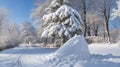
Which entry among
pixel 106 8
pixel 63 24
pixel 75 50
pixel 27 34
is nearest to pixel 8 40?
pixel 63 24

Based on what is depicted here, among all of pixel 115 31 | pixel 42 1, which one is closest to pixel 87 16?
pixel 42 1

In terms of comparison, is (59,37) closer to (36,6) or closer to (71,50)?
(71,50)

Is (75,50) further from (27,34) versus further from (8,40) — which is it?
(27,34)

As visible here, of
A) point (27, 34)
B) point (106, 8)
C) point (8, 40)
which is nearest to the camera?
point (8, 40)

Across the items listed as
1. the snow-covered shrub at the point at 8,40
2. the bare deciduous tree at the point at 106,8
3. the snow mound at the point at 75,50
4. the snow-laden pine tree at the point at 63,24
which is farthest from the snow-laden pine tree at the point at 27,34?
the snow mound at the point at 75,50

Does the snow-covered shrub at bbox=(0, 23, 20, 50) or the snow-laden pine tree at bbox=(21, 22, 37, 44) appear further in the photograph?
the snow-laden pine tree at bbox=(21, 22, 37, 44)

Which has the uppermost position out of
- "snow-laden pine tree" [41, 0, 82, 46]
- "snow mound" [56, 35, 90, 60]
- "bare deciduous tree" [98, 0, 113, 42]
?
"bare deciduous tree" [98, 0, 113, 42]

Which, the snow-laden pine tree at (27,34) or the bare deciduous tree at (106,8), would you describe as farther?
the snow-laden pine tree at (27,34)

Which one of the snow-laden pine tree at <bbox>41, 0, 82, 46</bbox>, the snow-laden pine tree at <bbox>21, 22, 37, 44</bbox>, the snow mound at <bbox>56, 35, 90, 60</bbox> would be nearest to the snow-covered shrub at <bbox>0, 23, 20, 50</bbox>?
the snow-laden pine tree at <bbox>41, 0, 82, 46</bbox>

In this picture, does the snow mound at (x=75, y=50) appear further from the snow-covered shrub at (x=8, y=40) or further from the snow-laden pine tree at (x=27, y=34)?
the snow-laden pine tree at (x=27, y=34)

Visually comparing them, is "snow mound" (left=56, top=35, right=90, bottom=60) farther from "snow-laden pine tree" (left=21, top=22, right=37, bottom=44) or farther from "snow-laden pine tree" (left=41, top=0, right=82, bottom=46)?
"snow-laden pine tree" (left=21, top=22, right=37, bottom=44)

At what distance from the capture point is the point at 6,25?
6334 cm

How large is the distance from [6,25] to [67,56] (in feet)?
177

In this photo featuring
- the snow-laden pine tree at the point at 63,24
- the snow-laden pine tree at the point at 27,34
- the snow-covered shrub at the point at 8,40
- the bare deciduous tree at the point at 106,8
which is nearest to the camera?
the snow-laden pine tree at the point at 63,24
